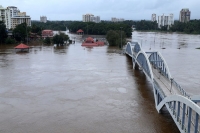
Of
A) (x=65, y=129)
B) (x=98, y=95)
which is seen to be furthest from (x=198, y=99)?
(x=98, y=95)

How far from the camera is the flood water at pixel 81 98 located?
1005cm

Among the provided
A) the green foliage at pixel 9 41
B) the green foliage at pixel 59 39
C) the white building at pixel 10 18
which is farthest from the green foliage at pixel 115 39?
the white building at pixel 10 18

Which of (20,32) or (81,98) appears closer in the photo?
(81,98)

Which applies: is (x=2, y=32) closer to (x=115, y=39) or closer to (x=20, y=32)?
(x=20, y=32)

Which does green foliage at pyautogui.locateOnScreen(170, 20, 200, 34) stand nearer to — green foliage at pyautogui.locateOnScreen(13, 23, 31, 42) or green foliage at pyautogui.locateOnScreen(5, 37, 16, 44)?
green foliage at pyautogui.locateOnScreen(13, 23, 31, 42)

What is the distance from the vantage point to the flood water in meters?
10.0

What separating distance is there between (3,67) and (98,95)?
35.6 ft

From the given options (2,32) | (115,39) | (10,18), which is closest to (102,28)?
(115,39)

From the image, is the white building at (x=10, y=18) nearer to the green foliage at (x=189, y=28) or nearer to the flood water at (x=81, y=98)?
the flood water at (x=81, y=98)

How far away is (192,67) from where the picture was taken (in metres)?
21.5

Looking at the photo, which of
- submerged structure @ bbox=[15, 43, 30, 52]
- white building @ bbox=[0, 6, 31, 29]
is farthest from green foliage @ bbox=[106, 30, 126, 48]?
white building @ bbox=[0, 6, 31, 29]

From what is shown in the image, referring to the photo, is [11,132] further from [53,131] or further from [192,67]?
[192,67]

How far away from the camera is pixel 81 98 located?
13.2 m

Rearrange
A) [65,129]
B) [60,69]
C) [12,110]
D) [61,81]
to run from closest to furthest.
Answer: [65,129]
[12,110]
[61,81]
[60,69]
